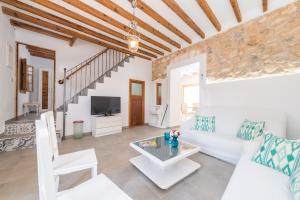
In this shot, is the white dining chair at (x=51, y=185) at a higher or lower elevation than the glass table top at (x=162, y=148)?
higher

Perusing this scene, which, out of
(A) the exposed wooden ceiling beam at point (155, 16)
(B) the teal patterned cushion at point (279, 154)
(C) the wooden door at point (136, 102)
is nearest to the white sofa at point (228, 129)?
(B) the teal patterned cushion at point (279, 154)

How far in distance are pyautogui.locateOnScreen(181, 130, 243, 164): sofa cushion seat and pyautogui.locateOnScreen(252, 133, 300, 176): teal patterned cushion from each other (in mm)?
727

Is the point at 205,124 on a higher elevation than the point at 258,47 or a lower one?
lower

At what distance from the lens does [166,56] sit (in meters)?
5.17

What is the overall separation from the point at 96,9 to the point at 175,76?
11.4 feet

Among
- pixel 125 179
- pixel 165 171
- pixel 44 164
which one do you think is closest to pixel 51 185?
pixel 44 164

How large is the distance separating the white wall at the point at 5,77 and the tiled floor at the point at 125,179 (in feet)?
3.40

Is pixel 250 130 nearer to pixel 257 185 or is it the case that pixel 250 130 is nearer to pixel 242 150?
pixel 242 150

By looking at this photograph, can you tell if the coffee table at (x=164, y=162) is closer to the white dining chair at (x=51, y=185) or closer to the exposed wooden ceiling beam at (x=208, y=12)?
the white dining chair at (x=51, y=185)

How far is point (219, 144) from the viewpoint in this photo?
7.68 ft

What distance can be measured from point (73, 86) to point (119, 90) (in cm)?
159

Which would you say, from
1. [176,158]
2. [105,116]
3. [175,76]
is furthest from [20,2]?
[175,76]

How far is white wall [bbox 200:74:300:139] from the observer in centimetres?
234

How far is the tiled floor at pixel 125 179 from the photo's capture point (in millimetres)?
1558
